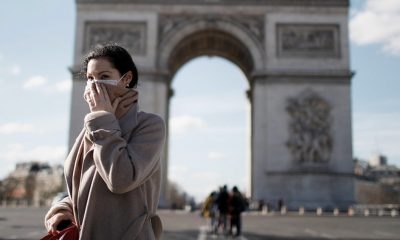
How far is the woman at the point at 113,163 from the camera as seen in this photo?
6.36 feet

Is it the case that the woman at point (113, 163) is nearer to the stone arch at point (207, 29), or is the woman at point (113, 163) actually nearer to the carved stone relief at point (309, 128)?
the carved stone relief at point (309, 128)

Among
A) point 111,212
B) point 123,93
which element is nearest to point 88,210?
point 111,212

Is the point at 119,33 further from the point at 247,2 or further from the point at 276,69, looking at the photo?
the point at 276,69

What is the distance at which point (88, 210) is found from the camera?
77.1 inches

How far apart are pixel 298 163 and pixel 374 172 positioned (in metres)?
84.3

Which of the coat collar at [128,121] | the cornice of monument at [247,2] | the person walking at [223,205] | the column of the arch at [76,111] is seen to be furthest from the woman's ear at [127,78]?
the cornice of monument at [247,2]

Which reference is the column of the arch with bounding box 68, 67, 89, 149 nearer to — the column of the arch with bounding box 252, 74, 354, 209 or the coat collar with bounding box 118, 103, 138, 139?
the column of the arch with bounding box 252, 74, 354, 209

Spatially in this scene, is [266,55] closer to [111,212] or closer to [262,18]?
[262,18]

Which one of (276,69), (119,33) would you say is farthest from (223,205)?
(119,33)

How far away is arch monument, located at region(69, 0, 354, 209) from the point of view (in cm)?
2622

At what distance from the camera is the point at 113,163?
1.90 m

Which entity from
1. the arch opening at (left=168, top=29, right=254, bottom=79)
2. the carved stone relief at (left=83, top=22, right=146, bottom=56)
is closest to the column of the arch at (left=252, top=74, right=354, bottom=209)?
the arch opening at (left=168, top=29, right=254, bottom=79)

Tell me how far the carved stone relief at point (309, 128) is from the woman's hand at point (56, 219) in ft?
81.5

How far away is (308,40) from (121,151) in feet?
88.1
